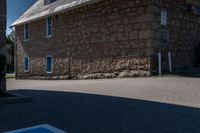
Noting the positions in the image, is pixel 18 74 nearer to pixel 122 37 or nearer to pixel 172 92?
pixel 122 37

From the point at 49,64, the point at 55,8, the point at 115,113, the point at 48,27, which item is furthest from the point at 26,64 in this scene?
the point at 115,113

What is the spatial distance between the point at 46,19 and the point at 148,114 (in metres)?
16.1

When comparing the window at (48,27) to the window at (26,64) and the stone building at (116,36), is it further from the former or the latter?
the window at (26,64)

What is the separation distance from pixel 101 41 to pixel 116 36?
1215 millimetres

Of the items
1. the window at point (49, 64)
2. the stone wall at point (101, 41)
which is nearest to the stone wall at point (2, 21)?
the stone wall at point (101, 41)

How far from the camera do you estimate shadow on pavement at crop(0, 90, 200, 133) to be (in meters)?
4.57

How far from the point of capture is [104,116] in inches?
212

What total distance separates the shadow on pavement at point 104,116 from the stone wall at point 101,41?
22.1ft

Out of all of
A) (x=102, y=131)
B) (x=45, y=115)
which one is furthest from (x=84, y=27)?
(x=102, y=131)

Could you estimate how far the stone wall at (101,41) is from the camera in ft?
43.4

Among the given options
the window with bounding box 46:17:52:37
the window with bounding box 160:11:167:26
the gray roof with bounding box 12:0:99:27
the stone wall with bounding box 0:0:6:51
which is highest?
the gray roof with bounding box 12:0:99:27

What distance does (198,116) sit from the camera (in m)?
5.32

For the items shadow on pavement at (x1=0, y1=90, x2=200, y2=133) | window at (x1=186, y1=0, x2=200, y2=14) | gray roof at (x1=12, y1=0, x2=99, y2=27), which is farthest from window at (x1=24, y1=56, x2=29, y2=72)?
shadow on pavement at (x1=0, y1=90, x2=200, y2=133)

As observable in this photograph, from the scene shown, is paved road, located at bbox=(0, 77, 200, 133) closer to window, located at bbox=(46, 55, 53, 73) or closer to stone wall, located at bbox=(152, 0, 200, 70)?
stone wall, located at bbox=(152, 0, 200, 70)
